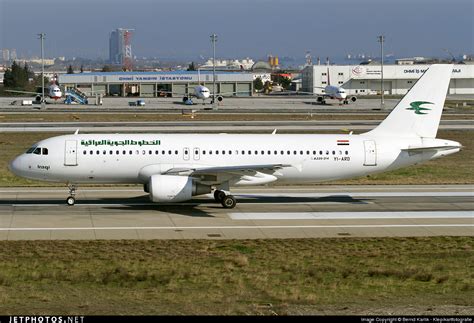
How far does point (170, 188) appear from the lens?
Result: 3694 centimetres

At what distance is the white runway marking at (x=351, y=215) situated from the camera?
3662 cm

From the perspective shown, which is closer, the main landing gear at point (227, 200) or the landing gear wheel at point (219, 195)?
the main landing gear at point (227, 200)

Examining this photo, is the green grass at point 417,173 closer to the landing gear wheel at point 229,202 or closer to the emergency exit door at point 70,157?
the emergency exit door at point 70,157

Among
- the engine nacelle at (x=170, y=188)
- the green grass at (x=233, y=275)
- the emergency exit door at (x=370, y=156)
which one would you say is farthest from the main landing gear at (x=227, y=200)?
the green grass at (x=233, y=275)

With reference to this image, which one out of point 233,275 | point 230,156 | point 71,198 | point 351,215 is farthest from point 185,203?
point 233,275

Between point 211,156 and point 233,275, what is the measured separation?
47.8 feet

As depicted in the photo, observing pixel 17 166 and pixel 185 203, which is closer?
pixel 17 166

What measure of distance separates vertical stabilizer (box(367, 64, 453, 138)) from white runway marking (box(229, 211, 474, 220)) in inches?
195

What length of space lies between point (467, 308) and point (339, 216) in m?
16.7

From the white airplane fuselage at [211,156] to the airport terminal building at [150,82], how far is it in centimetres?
14514

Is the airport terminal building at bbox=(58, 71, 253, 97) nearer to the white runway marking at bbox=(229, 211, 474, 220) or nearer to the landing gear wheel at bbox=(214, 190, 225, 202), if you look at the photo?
the landing gear wheel at bbox=(214, 190, 225, 202)

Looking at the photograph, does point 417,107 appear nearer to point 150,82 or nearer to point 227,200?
point 227,200

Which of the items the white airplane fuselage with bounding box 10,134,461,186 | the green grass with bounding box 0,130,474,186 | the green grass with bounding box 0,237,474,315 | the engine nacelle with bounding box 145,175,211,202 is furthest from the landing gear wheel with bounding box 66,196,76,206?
the green grass with bounding box 0,130,474,186

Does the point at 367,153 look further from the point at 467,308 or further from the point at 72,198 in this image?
the point at 467,308
